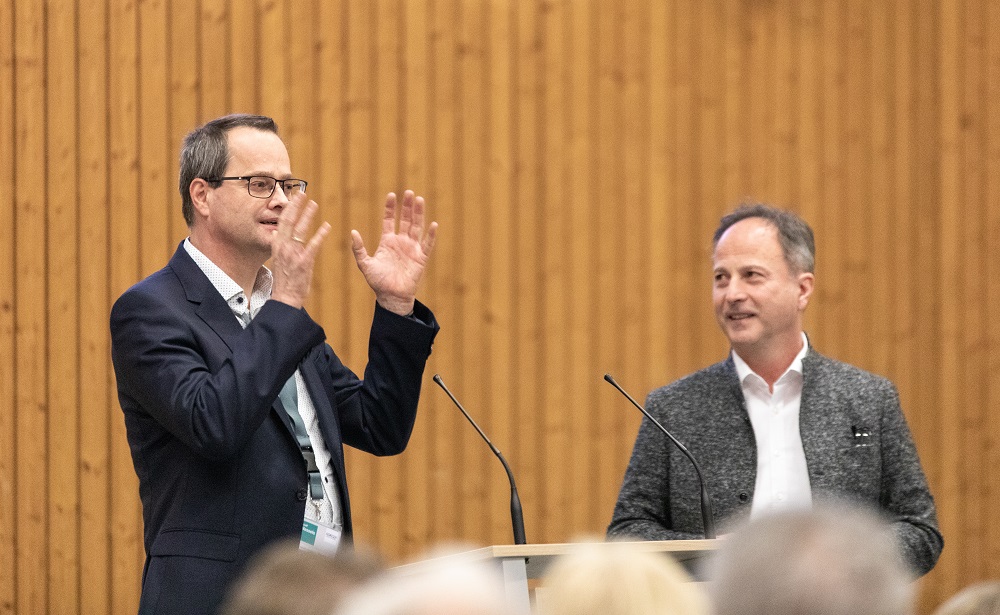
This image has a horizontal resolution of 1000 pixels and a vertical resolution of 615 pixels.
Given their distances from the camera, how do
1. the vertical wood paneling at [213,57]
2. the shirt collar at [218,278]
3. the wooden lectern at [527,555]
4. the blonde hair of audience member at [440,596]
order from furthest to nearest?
the vertical wood paneling at [213,57] → the shirt collar at [218,278] → the wooden lectern at [527,555] → the blonde hair of audience member at [440,596]

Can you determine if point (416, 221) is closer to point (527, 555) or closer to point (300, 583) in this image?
point (527, 555)

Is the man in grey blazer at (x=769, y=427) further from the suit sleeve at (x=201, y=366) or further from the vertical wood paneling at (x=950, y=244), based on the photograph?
the vertical wood paneling at (x=950, y=244)

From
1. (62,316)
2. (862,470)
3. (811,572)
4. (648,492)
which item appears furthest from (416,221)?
(62,316)

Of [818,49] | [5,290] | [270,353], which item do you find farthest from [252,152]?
[818,49]

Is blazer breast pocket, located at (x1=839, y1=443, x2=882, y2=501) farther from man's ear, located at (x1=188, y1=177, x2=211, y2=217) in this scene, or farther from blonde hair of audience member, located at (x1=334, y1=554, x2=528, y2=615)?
blonde hair of audience member, located at (x1=334, y1=554, x2=528, y2=615)

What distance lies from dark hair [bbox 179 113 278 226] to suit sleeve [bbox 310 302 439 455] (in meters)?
0.47

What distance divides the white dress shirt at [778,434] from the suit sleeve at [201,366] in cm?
122

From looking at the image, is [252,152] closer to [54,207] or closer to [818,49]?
[54,207]

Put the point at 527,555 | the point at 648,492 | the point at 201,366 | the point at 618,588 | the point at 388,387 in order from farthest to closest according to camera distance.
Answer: the point at 648,492, the point at 388,387, the point at 201,366, the point at 527,555, the point at 618,588

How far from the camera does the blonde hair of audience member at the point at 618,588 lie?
1.16 metres

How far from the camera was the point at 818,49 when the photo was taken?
4852 mm

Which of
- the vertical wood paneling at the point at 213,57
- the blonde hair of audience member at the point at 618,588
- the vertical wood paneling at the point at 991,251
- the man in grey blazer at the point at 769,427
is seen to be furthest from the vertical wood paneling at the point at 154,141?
the blonde hair of audience member at the point at 618,588

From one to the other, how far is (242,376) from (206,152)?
2.06ft

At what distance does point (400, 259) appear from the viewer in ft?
9.48
